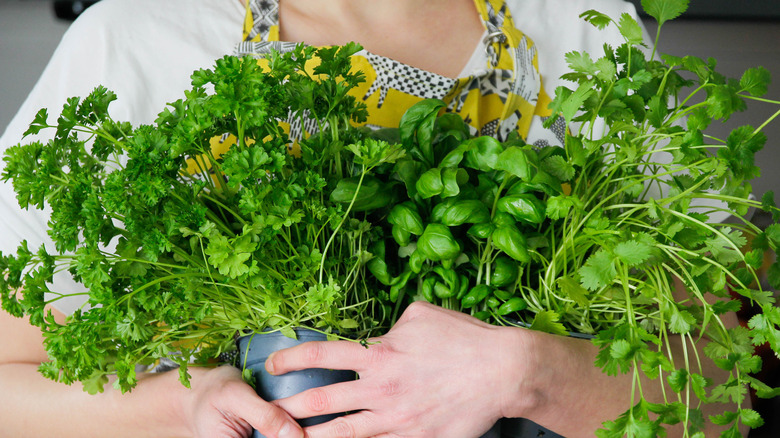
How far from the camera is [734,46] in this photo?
2.17 m

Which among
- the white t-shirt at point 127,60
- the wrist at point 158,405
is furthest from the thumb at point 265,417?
the white t-shirt at point 127,60

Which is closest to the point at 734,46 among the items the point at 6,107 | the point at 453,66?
the point at 453,66

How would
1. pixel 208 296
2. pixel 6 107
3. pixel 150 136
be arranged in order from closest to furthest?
pixel 150 136 < pixel 208 296 < pixel 6 107

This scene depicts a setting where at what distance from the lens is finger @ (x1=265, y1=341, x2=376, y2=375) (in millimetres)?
658

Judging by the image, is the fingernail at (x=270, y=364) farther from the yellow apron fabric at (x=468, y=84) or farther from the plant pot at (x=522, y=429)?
the yellow apron fabric at (x=468, y=84)

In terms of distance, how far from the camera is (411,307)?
68 centimetres

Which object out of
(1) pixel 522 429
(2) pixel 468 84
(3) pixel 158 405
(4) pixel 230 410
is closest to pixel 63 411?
(3) pixel 158 405

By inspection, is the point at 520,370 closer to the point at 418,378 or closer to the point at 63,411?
the point at 418,378

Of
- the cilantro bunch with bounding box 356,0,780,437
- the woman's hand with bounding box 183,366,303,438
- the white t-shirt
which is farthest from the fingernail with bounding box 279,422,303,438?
the white t-shirt

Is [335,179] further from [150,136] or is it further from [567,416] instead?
[567,416]

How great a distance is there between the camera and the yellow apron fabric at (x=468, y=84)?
96cm

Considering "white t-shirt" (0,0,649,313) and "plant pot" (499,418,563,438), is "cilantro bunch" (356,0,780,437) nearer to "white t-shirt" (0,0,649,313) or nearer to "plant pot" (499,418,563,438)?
"plant pot" (499,418,563,438)

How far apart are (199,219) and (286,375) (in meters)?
0.20

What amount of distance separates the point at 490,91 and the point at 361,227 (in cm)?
47
